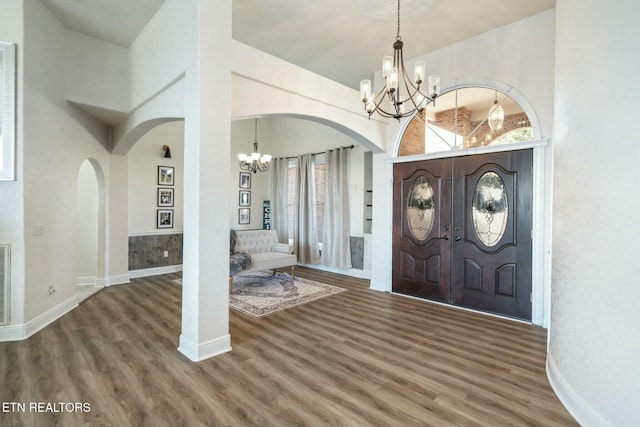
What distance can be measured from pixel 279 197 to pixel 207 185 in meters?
5.01

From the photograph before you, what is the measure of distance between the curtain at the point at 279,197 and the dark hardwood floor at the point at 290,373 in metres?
3.86

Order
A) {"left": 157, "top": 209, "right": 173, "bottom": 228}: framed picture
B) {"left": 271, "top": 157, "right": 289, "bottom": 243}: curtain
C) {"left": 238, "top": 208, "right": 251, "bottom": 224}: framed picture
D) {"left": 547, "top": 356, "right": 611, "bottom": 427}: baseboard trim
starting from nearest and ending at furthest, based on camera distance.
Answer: {"left": 547, "top": 356, "right": 611, "bottom": 427}: baseboard trim
{"left": 157, "top": 209, "right": 173, "bottom": 228}: framed picture
{"left": 238, "top": 208, "right": 251, "bottom": 224}: framed picture
{"left": 271, "top": 157, "right": 289, "bottom": 243}: curtain

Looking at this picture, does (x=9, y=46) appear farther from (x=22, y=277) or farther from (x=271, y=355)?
(x=271, y=355)

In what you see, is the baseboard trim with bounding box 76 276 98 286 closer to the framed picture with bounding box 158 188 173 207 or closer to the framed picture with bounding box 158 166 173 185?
the framed picture with bounding box 158 188 173 207

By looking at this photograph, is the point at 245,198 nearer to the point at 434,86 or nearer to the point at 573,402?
the point at 434,86

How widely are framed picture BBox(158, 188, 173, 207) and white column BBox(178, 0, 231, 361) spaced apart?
3793 millimetres

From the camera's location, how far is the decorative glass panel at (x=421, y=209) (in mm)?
4660

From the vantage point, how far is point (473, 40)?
4285 millimetres

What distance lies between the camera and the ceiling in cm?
356

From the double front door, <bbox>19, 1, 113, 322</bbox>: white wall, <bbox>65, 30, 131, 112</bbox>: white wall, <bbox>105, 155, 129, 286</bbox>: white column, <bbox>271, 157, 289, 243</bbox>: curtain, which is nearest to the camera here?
<bbox>19, 1, 113, 322</bbox>: white wall

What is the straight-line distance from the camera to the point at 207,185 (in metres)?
2.80

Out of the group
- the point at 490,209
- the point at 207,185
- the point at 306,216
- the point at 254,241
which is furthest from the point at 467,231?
the point at 254,241

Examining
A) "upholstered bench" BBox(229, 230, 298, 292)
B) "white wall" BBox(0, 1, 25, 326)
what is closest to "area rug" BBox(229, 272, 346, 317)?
"upholstered bench" BBox(229, 230, 298, 292)

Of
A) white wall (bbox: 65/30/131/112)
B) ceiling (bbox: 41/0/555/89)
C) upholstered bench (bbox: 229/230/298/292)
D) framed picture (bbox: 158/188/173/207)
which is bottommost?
upholstered bench (bbox: 229/230/298/292)
